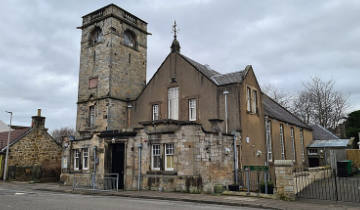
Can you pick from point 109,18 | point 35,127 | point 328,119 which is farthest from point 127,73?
point 328,119

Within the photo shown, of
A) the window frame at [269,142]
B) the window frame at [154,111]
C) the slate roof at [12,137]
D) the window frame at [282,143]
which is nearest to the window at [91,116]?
the window frame at [154,111]

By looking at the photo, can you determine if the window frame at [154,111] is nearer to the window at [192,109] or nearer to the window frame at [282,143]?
the window at [192,109]

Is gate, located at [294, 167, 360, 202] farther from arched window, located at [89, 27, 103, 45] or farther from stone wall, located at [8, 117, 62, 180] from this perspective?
stone wall, located at [8, 117, 62, 180]

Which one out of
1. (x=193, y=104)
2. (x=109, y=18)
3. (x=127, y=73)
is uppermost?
(x=109, y=18)

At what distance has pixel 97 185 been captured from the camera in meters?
20.5

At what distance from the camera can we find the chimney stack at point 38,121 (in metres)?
31.8

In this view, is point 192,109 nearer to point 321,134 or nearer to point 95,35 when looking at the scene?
point 95,35

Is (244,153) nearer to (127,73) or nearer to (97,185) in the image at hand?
(97,185)

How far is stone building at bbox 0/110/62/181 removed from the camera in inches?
1150

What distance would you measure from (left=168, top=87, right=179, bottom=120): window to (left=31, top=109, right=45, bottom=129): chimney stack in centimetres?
1606

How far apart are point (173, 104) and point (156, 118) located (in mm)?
2069

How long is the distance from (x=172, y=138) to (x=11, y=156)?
65.2 ft

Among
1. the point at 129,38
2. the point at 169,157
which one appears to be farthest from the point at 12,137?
the point at 169,157

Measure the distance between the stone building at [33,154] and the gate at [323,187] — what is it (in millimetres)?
23838
